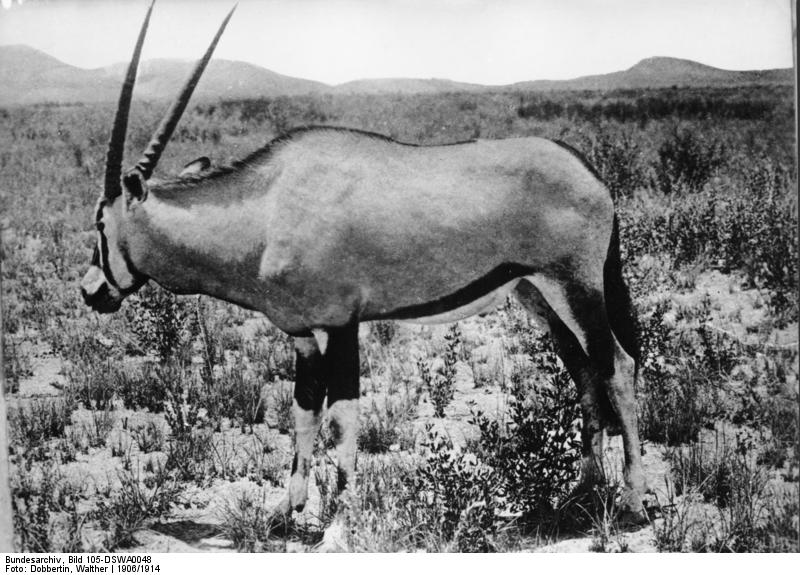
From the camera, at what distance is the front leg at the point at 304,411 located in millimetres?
4438

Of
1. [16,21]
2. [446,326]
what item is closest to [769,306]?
[446,326]

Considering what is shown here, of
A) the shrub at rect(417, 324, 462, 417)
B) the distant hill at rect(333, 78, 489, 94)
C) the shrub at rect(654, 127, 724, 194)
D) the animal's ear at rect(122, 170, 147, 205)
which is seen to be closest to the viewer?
the animal's ear at rect(122, 170, 147, 205)

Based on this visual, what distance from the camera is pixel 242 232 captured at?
172 inches

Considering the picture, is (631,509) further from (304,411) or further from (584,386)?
(304,411)

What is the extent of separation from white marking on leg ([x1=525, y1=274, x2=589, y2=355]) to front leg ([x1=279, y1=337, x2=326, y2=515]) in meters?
1.34

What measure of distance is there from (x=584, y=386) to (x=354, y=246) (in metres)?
1.60

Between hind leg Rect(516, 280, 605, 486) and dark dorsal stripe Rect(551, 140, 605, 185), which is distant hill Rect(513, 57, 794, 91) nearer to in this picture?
dark dorsal stripe Rect(551, 140, 605, 185)

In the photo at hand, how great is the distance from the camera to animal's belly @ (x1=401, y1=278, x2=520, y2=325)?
447 centimetres

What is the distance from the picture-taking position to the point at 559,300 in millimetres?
4414

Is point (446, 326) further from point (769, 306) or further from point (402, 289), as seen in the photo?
point (769, 306)

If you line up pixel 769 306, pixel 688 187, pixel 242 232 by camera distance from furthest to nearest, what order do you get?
1. pixel 688 187
2. pixel 769 306
3. pixel 242 232

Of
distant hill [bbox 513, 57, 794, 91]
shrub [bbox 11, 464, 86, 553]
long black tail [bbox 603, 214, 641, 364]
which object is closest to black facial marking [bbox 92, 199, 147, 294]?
shrub [bbox 11, 464, 86, 553]

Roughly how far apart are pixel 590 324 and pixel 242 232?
2072 mm

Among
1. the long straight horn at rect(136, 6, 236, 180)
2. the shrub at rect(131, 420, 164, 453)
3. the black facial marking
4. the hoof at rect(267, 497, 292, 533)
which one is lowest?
the hoof at rect(267, 497, 292, 533)
